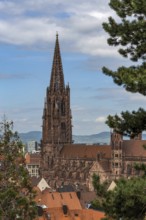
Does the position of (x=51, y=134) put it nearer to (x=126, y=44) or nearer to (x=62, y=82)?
(x=62, y=82)

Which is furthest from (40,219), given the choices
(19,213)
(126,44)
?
(126,44)

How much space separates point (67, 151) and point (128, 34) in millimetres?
111688

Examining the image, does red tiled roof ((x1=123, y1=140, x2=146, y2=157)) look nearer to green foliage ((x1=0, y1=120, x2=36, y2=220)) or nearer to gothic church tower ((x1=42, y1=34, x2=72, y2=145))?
gothic church tower ((x1=42, y1=34, x2=72, y2=145))

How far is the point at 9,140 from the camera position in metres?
30.5

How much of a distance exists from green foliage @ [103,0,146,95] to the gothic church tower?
373 feet

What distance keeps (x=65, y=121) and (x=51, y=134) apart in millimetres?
4924

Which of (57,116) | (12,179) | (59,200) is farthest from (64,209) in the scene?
(57,116)

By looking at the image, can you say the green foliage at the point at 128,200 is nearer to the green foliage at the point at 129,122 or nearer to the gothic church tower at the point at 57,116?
the green foliage at the point at 129,122

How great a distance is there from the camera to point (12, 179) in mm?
29938

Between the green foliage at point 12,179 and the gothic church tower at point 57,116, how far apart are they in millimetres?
101996

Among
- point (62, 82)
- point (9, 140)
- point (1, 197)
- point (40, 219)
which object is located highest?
point (62, 82)

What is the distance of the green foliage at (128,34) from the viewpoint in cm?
1845

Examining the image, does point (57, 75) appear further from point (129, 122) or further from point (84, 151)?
point (129, 122)

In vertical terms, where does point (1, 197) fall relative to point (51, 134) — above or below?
below
